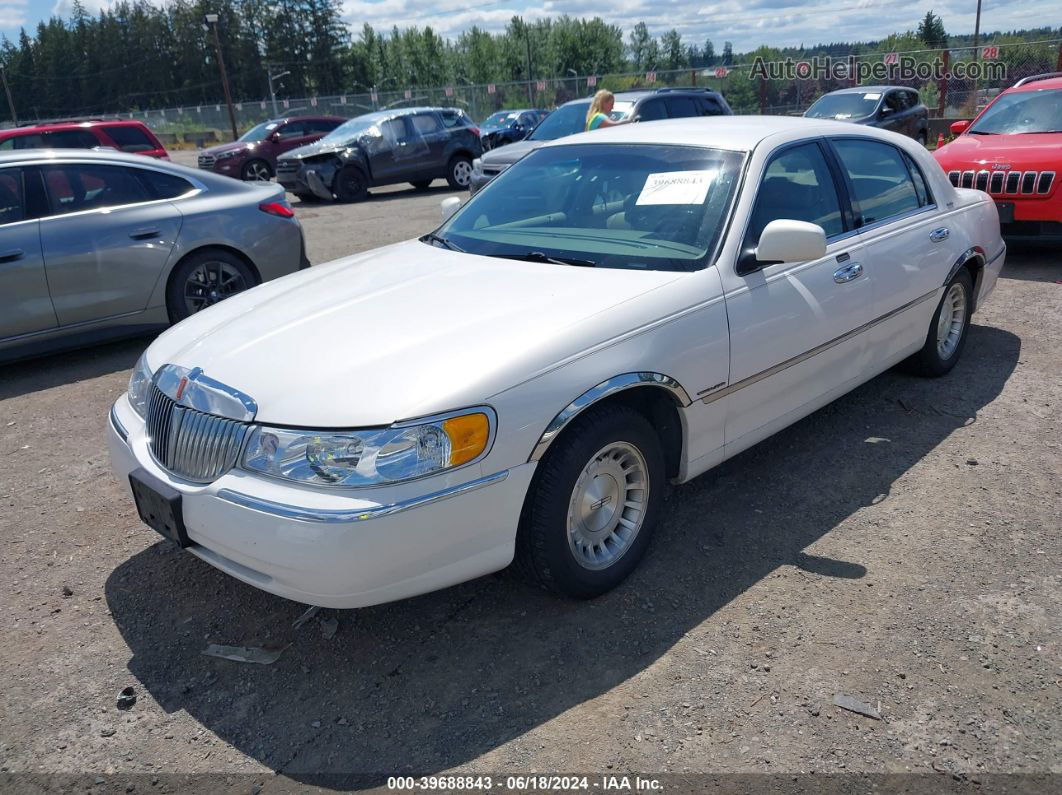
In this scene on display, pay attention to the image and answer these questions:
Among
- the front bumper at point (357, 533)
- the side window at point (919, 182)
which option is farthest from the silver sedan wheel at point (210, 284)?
the side window at point (919, 182)

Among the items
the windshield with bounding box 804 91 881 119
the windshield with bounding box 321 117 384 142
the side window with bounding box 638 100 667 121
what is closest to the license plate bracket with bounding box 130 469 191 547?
the side window with bounding box 638 100 667 121

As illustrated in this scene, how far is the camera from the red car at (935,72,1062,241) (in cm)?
779

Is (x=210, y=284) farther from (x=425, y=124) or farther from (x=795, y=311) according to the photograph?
(x=425, y=124)

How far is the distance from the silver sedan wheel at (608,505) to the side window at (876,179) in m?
2.00

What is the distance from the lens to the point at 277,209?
7430 mm

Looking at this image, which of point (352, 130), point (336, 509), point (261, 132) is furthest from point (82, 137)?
point (336, 509)

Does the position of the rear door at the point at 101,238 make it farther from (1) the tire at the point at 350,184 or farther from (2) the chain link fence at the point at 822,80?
(2) the chain link fence at the point at 822,80

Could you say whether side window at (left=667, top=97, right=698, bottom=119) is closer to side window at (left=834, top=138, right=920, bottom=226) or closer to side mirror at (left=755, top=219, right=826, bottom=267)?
side window at (left=834, top=138, right=920, bottom=226)

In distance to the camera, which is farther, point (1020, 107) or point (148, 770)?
point (1020, 107)

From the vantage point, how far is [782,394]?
12.8 ft

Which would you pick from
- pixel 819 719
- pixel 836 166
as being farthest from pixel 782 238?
pixel 819 719

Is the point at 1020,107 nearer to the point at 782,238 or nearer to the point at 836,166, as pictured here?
the point at 836,166

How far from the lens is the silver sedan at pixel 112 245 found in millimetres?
6250

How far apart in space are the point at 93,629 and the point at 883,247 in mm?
4023
